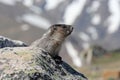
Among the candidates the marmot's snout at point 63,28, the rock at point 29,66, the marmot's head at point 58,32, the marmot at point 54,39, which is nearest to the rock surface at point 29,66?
the rock at point 29,66

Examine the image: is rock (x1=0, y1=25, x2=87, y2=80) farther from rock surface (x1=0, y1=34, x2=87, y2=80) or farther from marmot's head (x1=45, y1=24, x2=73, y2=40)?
marmot's head (x1=45, y1=24, x2=73, y2=40)

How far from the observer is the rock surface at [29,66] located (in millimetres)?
7074

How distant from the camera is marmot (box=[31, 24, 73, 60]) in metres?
9.04

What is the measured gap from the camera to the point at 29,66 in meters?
7.21

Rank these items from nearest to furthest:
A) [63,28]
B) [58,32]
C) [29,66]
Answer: [29,66] → [58,32] → [63,28]

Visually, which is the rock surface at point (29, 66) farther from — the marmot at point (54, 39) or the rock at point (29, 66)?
the marmot at point (54, 39)

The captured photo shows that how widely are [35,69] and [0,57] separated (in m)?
0.60

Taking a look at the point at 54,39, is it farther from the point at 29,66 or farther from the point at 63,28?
the point at 29,66

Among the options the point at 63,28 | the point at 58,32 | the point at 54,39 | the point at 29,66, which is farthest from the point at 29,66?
the point at 63,28

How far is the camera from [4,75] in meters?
7.09

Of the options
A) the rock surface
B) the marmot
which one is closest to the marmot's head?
the marmot

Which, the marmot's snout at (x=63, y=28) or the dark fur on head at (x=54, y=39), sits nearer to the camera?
the dark fur on head at (x=54, y=39)

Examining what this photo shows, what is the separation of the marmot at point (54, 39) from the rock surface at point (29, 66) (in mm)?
935

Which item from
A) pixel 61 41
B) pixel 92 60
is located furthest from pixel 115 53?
pixel 61 41
